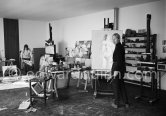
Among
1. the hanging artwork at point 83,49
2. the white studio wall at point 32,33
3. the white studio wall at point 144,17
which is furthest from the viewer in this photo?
the white studio wall at point 32,33

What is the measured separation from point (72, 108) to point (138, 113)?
1339 mm

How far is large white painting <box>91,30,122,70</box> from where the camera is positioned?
4.67 m

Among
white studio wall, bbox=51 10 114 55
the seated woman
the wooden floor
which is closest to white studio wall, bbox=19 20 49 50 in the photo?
white studio wall, bbox=51 10 114 55

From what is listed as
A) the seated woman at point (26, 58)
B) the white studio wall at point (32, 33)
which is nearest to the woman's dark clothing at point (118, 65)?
the seated woman at point (26, 58)

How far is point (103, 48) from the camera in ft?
15.5

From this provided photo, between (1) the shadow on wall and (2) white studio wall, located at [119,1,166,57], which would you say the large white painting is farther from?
(1) the shadow on wall

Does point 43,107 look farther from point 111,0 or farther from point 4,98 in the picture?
point 111,0

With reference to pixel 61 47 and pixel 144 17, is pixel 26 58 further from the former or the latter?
pixel 144 17

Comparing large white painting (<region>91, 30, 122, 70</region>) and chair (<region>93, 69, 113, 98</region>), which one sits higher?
large white painting (<region>91, 30, 122, 70</region>)

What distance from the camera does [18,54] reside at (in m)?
9.40

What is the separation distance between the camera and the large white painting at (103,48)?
4672mm

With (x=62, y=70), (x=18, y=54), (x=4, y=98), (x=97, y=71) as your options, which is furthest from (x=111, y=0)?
(x=18, y=54)

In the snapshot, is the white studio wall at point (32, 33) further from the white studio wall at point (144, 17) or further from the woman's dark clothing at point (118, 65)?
the woman's dark clothing at point (118, 65)

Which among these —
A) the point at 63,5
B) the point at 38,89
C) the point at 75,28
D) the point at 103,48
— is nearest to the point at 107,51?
the point at 103,48
